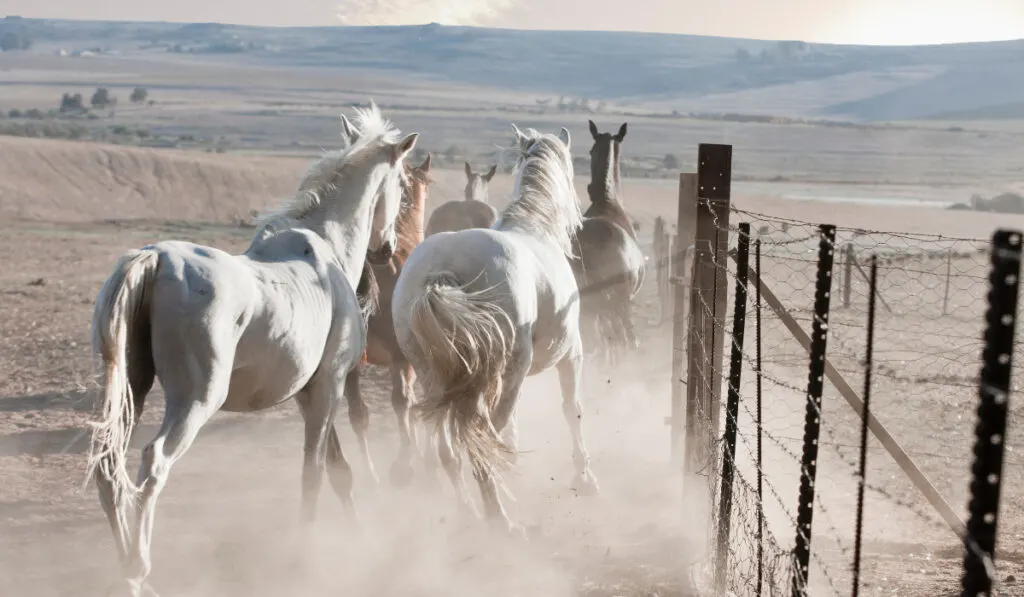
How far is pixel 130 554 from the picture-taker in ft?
15.3

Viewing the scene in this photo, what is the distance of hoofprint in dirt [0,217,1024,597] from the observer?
18.7ft

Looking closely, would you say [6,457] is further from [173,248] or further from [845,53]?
[845,53]

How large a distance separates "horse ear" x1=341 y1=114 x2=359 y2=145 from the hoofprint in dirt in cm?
222

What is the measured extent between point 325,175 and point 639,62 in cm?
Answer: 16228

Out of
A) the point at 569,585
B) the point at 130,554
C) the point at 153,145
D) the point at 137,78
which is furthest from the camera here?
the point at 137,78

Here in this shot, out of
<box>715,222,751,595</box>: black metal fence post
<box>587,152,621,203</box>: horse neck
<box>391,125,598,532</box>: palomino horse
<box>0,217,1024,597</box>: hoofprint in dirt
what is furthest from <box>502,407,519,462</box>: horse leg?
<box>587,152,621,203</box>: horse neck

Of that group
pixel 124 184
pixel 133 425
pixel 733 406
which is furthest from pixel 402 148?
pixel 124 184

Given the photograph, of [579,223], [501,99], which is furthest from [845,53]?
[579,223]

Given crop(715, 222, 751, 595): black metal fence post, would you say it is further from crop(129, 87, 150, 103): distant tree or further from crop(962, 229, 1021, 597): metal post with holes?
crop(129, 87, 150, 103): distant tree

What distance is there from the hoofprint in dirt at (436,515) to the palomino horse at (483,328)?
55 centimetres

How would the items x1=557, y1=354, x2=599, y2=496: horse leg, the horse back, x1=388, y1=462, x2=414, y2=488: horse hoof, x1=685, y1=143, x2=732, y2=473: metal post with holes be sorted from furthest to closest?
the horse back < x1=388, y1=462, x2=414, y2=488: horse hoof < x1=557, y1=354, x2=599, y2=496: horse leg < x1=685, y1=143, x2=732, y2=473: metal post with holes

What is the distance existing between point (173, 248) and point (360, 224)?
5.67 feet

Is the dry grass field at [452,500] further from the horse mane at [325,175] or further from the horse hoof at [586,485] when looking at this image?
the horse mane at [325,175]

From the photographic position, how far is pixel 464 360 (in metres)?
5.89
